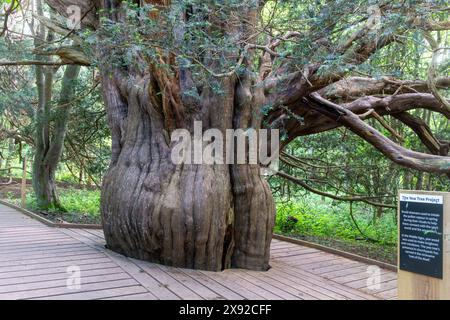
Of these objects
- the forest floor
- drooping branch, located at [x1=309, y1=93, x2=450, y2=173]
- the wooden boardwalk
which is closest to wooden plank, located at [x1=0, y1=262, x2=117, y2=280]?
the wooden boardwalk

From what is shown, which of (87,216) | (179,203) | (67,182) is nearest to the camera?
(179,203)

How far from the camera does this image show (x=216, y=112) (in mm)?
4250

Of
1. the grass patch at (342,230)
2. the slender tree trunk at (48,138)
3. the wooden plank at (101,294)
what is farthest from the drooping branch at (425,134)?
the slender tree trunk at (48,138)

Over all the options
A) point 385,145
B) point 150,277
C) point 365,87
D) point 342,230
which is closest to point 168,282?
point 150,277

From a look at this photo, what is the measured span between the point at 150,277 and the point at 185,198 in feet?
2.83

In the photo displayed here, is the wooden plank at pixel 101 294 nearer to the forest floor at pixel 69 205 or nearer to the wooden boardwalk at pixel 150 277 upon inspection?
the wooden boardwalk at pixel 150 277

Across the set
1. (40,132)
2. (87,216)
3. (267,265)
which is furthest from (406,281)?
(40,132)

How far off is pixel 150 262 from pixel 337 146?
13.4 feet

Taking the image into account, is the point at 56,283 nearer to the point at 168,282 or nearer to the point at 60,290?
the point at 60,290

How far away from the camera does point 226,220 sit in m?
4.16

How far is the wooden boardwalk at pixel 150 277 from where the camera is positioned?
3133mm

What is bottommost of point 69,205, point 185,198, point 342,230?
point 342,230

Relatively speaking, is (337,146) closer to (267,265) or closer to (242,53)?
(267,265)

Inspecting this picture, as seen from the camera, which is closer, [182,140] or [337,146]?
→ [182,140]
